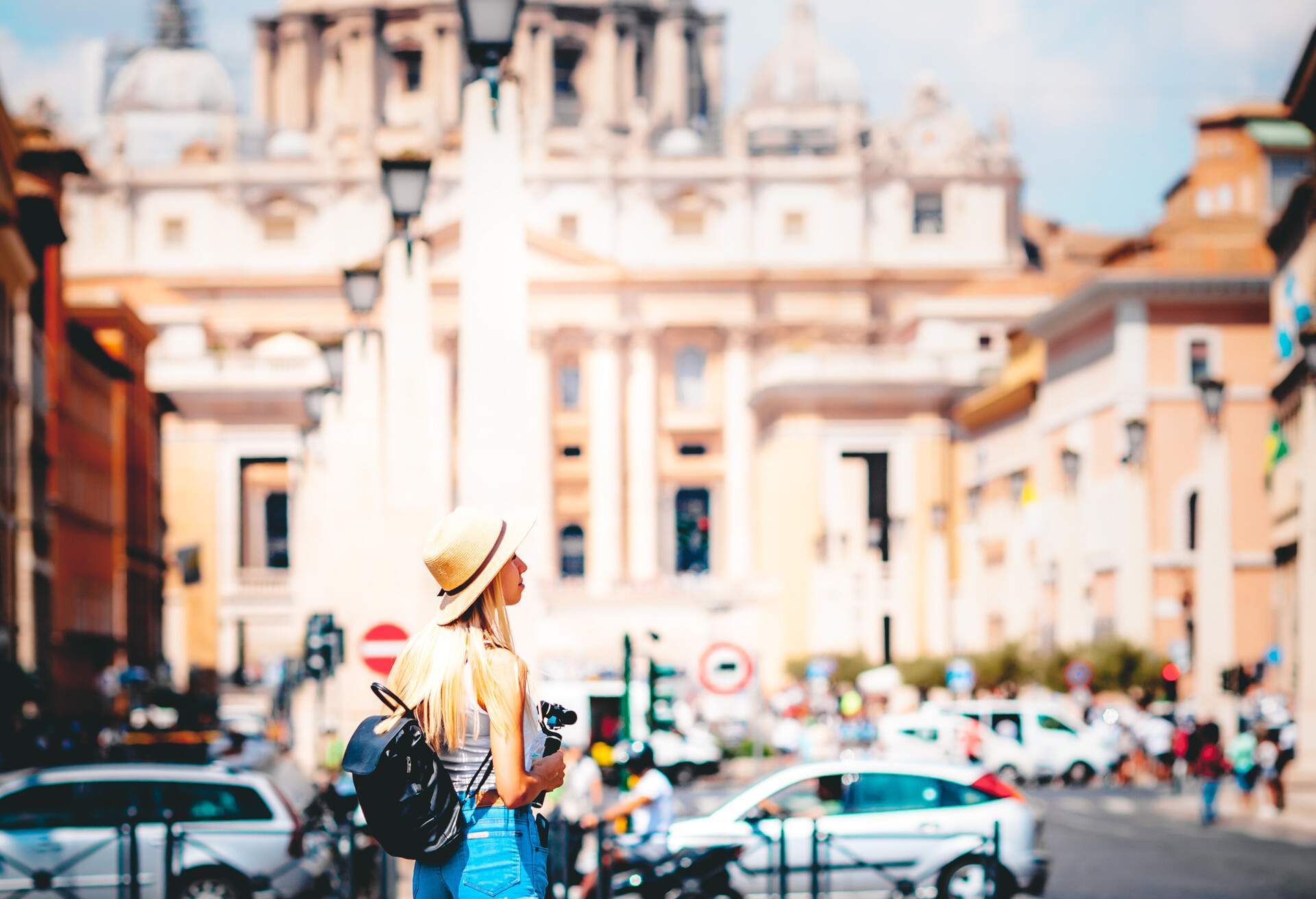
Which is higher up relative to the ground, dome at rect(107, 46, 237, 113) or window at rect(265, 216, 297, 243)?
dome at rect(107, 46, 237, 113)

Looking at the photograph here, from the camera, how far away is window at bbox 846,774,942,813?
18516 mm

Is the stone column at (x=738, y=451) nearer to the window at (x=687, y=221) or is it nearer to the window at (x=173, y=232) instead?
the window at (x=687, y=221)

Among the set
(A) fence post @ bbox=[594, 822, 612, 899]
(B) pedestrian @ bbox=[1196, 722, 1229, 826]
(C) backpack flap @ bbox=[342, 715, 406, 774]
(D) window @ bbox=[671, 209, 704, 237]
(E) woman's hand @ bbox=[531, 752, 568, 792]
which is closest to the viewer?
(C) backpack flap @ bbox=[342, 715, 406, 774]

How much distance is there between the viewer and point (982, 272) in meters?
101

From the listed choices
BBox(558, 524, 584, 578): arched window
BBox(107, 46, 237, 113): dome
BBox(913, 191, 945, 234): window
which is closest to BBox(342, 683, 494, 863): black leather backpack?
BBox(558, 524, 584, 578): arched window

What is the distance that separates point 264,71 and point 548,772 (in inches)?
4661

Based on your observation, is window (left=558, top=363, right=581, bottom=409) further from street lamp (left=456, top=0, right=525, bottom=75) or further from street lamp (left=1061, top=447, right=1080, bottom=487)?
street lamp (left=456, top=0, right=525, bottom=75)

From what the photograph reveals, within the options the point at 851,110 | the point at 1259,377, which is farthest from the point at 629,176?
the point at 1259,377

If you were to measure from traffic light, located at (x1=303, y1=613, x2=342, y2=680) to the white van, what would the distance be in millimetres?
17845

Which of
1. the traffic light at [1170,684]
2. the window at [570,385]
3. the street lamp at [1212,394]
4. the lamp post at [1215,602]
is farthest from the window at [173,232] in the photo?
the street lamp at [1212,394]

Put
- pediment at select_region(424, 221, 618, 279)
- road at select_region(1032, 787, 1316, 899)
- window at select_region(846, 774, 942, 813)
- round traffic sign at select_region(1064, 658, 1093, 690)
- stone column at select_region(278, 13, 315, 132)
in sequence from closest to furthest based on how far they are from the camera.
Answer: window at select_region(846, 774, 942, 813) < road at select_region(1032, 787, 1316, 899) < round traffic sign at select_region(1064, 658, 1093, 690) < pediment at select_region(424, 221, 618, 279) < stone column at select_region(278, 13, 315, 132)

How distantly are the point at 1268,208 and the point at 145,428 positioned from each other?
40767 mm

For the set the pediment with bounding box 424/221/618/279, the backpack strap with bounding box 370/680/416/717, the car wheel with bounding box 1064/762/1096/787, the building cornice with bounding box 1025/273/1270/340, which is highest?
the pediment with bounding box 424/221/618/279

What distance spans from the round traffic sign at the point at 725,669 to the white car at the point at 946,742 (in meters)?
15.4
